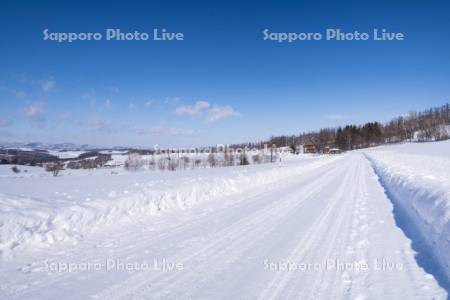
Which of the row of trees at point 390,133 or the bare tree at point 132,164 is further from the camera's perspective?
the row of trees at point 390,133

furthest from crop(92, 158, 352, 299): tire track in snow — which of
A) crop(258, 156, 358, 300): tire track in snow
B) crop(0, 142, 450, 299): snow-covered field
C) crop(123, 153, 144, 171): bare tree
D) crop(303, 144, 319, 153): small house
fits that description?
crop(303, 144, 319, 153): small house

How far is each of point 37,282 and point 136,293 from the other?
154cm

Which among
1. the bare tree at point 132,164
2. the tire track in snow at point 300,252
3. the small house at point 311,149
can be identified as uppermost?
the small house at point 311,149

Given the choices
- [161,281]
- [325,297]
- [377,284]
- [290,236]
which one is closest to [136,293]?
[161,281]

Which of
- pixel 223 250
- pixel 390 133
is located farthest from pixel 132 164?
pixel 390 133

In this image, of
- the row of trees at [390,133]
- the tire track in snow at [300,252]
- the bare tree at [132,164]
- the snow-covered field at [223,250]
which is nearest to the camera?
the tire track in snow at [300,252]

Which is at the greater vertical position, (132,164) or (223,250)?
(223,250)

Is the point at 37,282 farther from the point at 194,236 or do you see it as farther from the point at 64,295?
the point at 194,236

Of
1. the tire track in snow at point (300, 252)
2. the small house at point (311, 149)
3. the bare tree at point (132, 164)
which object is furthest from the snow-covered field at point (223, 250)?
the small house at point (311, 149)

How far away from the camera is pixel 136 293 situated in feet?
12.9

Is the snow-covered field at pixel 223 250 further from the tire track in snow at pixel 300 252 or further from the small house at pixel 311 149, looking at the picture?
the small house at pixel 311 149

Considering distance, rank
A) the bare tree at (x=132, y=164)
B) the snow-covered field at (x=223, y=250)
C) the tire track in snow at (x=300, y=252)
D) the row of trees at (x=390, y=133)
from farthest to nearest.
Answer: the row of trees at (x=390, y=133) < the bare tree at (x=132, y=164) < the snow-covered field at (x=223, y=250) < the tire track in snow at (x=300, y=252)

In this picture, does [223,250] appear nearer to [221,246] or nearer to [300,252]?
[221,246]

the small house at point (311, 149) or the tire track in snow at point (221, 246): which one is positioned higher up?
the small house at point (311, 149)
